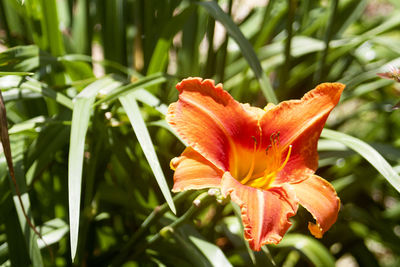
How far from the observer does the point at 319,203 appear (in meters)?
0.71

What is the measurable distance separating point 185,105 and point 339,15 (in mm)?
1147

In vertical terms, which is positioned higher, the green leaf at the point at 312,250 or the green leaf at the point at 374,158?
the green leaf at the point at 374,158

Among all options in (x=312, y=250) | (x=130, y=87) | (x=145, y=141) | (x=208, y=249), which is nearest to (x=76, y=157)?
(x=145, y=141)

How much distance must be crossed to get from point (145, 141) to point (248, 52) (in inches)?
14.2

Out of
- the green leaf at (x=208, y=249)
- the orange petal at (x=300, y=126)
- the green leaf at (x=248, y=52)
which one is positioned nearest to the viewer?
the orange petal at (x=300, y=126)

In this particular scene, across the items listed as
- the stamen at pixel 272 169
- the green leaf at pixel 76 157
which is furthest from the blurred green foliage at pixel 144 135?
the stamen at pixel 272 169

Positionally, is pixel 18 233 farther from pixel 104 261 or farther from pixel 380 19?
pixel 380 19

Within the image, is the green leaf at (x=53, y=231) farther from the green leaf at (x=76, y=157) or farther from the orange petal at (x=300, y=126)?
the orange petal at (x=300, y=126)

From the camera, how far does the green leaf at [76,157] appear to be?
0.73m

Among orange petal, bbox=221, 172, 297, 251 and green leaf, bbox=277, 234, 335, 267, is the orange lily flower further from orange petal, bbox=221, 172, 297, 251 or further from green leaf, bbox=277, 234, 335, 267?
green leaf, bbox=277, 234, 335, 267

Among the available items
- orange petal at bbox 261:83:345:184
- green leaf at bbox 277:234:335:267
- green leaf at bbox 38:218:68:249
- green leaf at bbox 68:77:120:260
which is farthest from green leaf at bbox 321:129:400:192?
green leaf at bbox 38:218:68:249

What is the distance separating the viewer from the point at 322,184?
0.73 meters

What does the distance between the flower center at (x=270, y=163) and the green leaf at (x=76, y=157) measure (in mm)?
280

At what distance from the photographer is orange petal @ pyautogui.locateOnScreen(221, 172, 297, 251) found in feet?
2.09
